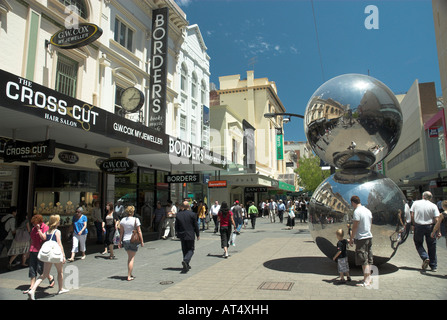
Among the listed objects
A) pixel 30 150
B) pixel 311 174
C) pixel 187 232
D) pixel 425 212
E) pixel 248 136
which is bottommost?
→ pixel 187 232

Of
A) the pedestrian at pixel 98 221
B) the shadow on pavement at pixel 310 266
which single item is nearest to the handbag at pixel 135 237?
the shadow on pavement at pixel 310 266

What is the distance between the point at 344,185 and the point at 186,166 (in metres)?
11.9

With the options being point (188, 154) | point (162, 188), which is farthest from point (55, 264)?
point (162, 188)

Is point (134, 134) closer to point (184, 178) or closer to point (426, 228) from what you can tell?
point (184, 178)

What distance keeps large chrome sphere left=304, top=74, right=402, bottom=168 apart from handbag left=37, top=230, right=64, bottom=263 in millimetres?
5335

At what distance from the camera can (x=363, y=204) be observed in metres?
5.88

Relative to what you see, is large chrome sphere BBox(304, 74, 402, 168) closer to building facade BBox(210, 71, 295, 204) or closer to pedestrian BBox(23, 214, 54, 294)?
pedestrian BBox(23, 214, 54, 294)

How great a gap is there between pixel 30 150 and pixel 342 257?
776cm

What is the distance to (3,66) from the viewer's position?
973 centimetres

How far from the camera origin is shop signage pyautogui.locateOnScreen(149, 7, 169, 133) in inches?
624

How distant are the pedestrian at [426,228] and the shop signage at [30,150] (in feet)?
28.2

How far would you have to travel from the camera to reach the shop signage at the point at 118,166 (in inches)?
421

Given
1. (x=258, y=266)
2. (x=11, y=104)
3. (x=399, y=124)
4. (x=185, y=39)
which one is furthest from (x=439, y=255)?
(x=185, y=39)

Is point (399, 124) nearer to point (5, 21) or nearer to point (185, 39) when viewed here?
point (5, 21)
